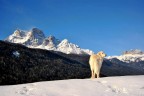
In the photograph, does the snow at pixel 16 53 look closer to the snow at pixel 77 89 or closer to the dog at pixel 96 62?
the dog at pixel 96 62

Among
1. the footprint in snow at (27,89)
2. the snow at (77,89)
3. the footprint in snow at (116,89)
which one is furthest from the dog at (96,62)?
the footprint in snow at (27,89)

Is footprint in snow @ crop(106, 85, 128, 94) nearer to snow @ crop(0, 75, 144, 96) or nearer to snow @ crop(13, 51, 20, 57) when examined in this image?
snow @ crop(0, 75, 144, 96)

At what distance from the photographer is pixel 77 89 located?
21.1 metres

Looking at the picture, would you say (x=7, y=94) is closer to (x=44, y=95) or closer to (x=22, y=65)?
(x=44, y=95)

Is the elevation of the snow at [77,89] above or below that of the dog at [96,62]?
below

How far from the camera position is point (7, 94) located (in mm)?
19375

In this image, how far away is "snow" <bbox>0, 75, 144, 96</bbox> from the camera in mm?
20062

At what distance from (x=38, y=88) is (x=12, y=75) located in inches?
2195

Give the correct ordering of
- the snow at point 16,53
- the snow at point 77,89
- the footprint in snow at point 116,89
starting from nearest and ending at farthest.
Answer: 1. the snow at point 77,89
2. the footprint in snow at point 116,89
3. the snow at point 16,53

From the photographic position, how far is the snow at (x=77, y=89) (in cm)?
2006

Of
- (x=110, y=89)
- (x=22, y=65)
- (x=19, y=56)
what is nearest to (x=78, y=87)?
(x=110, y=89)

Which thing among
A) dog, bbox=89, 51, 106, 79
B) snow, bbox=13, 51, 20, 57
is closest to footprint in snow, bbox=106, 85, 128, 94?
dog, bbox=89, 51, 106, 79

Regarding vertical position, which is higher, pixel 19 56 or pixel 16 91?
pixel 19 56

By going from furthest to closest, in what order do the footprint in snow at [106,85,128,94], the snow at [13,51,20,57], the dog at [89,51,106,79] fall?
the snow at [13,51,20,57] → the dog at [89,51,106,79] → the footprint in snow at [106,85,128,94]
